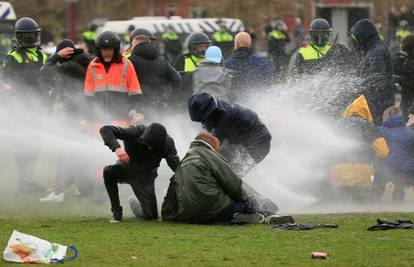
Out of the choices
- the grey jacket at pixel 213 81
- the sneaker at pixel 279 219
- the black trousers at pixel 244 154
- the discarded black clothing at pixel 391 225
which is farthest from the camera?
the grey jacket at pixel 213 81

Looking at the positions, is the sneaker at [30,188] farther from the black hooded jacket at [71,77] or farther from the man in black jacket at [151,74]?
the man in black jacket at [151,74]

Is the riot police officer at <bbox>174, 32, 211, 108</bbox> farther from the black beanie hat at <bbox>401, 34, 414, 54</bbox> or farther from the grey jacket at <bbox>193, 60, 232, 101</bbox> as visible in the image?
the black beanie hat at <bbox>401, 34, 414, 54</bbox>

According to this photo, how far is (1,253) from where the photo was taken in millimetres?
10688

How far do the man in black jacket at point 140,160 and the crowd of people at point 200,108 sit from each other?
13mm

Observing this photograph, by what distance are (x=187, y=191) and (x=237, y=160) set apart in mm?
1300

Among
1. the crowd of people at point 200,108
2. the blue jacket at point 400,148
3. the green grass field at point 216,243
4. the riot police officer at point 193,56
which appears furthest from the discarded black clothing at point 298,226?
the riot police officer at point 193,56

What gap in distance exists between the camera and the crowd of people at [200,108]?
12.7m

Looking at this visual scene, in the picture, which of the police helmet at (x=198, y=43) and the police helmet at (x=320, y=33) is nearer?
the police helmet at (x=320, y=33)

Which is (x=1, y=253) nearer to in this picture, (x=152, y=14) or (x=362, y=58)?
(x=362, y=58)

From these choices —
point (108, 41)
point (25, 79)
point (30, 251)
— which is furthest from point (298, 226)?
point (25, 79)

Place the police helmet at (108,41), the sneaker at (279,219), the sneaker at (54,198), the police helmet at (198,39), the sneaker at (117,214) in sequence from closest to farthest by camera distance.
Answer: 1. the sneaker at (279,219)
2. the sneaker at (117,214)
3. the police helmet at (108,41)
4. the sneaker at (54,198)
5. the police helmet at (198,39)

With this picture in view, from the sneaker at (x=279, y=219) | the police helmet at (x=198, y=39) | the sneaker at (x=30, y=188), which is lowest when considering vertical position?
the sneaker at (x=279, y=219)

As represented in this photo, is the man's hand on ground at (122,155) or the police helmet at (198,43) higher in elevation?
the police helmet at (198,43)

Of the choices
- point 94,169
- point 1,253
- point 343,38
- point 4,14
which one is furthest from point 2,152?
point 343,38
